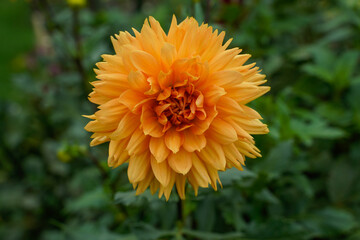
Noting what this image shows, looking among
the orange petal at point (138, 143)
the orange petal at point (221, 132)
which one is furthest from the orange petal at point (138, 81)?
the orange petal at point (221, 132)

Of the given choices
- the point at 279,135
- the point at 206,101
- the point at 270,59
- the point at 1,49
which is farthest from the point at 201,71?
the point at 1,49

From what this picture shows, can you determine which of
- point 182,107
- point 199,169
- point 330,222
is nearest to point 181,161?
point 199,169

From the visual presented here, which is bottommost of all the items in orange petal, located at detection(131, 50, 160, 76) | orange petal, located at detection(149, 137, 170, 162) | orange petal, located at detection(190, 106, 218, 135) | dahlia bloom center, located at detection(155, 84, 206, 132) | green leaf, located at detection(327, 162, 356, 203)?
green leaf, located at detection(327, 162, 356, 203)

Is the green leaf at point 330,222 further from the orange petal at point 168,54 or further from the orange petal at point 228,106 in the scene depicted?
the orange petal at point 168,54

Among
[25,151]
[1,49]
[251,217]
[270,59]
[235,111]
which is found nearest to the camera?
[235,111]

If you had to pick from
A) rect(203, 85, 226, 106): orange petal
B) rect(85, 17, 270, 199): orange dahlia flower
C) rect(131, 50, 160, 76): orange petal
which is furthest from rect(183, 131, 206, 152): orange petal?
rect(131, 50, 160, 76): orange petal

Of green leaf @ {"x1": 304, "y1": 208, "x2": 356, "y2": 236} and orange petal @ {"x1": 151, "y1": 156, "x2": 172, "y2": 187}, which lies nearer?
orange petal @ {"x1": 151, "y1": 156, "x2": 172, "y2": 187}

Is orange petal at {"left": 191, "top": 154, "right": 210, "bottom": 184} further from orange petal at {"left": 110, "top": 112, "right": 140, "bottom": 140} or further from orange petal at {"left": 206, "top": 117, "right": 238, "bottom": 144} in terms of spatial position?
orange petal at {"left": 110, "top": 112, "right": 140, "bottom": 140}

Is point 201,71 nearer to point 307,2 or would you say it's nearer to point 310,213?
point 310,213
